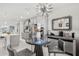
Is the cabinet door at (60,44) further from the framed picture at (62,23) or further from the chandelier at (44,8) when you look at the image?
the chandelier at (44,8)

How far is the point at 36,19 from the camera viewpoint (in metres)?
1.96

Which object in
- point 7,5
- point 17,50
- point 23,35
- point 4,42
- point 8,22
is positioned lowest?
point 17,50

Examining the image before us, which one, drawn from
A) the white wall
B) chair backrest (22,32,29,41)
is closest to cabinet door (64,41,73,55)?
the white wall

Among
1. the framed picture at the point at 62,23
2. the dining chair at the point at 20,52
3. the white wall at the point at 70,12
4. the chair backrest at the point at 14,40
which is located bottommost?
the dining chair at the point at 20,52

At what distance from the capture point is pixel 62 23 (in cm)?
199

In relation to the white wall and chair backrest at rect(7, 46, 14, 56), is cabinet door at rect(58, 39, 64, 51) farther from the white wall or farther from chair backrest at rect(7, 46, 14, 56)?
chair backrest at rect(7, 46, 14, 56)

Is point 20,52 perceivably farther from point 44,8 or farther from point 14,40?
point 44,8

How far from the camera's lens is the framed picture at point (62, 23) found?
1.90m

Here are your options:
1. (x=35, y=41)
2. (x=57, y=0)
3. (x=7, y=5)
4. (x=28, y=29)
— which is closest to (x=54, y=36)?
(x=35, y=41)

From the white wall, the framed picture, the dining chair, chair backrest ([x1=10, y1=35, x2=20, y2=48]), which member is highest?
the white wall

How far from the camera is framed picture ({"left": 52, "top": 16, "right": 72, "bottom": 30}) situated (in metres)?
1.90

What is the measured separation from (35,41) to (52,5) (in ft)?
2.48

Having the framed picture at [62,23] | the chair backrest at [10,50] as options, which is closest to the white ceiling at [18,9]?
the framed picture at [62,23]

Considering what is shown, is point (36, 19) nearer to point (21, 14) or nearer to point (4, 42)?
point (21, 14)
